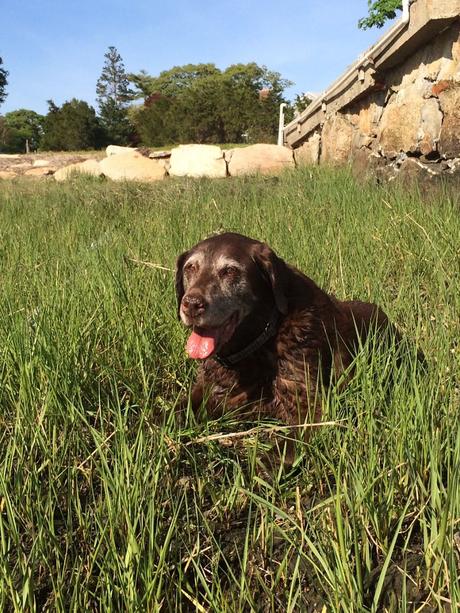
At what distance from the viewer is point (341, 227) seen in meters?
4.67

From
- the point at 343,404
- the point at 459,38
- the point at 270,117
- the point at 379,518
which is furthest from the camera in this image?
the point at 270,117

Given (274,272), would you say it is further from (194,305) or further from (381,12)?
(381,12)

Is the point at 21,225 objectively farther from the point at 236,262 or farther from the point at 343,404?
the point at 343,404

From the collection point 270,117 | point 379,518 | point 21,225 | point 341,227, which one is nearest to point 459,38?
point 341,227

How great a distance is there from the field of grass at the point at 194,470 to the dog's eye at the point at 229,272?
0.50m

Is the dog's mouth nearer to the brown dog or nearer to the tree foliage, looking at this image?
the brown dog

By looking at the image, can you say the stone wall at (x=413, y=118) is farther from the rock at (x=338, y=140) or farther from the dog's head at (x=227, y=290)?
the dog's head at (x=227, y=290)

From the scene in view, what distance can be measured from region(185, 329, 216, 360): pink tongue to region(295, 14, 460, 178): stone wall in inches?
169

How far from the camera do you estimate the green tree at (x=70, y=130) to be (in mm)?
29594

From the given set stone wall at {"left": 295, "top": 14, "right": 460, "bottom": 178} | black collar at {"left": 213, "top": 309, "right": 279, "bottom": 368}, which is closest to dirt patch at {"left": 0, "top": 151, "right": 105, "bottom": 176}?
stone wall at {"left": 295, "top": 14, "right": 460, "bottom": 178}

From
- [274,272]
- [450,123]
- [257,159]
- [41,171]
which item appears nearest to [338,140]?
[257,159]

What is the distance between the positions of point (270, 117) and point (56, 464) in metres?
27.7

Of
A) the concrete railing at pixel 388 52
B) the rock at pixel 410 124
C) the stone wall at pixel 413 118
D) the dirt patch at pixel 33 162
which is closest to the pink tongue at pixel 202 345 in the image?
the stone wall at pixel 413 118

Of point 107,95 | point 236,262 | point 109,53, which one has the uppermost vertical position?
point 109,53
